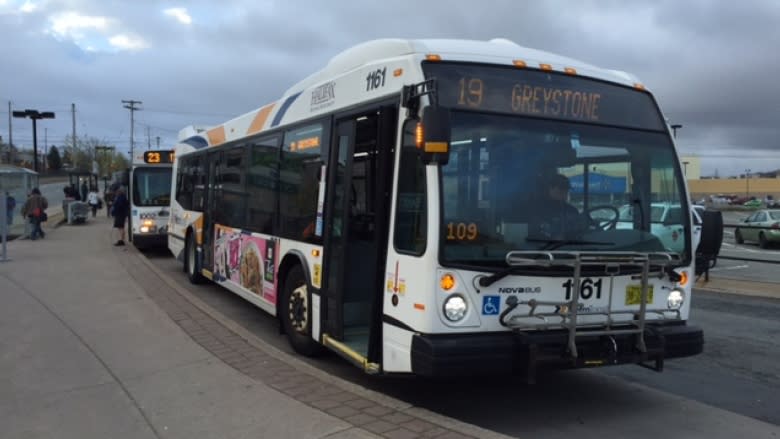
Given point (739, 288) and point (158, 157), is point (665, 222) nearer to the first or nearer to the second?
point (739, 288)

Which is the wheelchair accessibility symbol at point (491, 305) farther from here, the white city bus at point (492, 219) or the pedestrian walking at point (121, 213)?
the pedestrian walking at point (121, 213)

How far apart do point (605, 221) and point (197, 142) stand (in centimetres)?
929

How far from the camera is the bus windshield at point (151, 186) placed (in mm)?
17938

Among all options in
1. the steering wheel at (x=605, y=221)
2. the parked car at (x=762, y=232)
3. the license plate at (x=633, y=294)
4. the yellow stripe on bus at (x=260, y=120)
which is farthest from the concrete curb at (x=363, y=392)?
the parked car at (x=762, y=232)

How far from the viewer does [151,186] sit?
1805 centimetres

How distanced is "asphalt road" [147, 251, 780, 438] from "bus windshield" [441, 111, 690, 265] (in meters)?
1.42

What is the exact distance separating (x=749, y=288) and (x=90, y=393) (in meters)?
11.7

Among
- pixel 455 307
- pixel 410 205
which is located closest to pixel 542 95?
pixel 410 205

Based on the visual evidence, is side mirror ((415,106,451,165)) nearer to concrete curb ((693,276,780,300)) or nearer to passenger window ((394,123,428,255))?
passenger window ((394,123,428,255))

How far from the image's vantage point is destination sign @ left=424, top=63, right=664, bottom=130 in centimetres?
500

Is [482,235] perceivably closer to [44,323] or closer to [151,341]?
[151,341]

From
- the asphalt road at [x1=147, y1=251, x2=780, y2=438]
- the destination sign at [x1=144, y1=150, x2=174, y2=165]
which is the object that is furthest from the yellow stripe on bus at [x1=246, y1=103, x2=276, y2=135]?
the destination sign at [x1=144, y1=150, x2=174, y2=165]

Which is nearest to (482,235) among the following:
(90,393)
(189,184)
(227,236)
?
(90,393)

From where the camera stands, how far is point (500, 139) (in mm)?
4980
